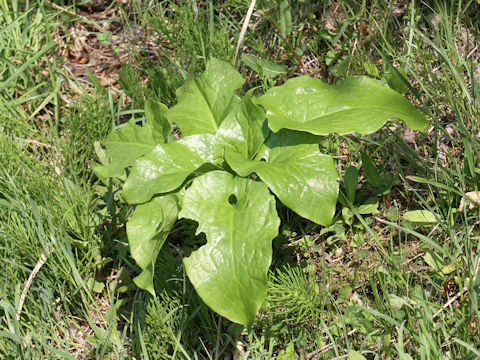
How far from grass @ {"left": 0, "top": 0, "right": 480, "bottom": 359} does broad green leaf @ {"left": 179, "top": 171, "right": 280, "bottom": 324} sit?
0.18 metres

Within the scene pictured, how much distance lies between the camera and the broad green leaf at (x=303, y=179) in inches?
82.1

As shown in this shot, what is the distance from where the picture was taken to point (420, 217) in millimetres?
2383

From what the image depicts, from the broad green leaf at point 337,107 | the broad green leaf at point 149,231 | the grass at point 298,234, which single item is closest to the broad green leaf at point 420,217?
the grass at point 298,234

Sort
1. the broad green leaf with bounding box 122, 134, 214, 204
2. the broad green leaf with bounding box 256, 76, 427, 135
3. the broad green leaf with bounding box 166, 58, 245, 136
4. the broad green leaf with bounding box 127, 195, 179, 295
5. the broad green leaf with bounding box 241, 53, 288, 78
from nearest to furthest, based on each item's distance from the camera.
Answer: the broad green leaf with bounding box 127, 195, 179, 295 < the broad green leaf with bounding box 256, 76, 427, 135 < the broad green leaf with bounding box 122, 134, 214, 204 < the broad green leaf with bounding box 166, 58, 245, 136 < the broad green leaf with bounding box 241, 53, 288, 78

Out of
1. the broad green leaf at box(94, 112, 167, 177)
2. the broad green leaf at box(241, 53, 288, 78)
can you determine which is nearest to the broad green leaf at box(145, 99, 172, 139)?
the broad green leaf at box(94, 112, 167, 177)

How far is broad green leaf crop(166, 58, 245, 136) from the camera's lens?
253 centimetres

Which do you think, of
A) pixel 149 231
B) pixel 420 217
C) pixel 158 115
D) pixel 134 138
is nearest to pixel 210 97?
pixel 158 115

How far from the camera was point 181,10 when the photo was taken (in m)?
3.22

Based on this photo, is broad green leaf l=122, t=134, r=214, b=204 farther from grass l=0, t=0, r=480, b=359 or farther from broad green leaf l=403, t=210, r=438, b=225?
broad green leaf l=403, t=210, r=438, b=225

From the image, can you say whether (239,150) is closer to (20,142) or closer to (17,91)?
(20,142)

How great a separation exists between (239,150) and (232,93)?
0.29 m

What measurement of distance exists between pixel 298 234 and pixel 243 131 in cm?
60

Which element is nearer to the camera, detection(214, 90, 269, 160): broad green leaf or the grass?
the grass

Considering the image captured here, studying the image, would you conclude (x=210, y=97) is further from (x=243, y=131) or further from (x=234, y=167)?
(x=234, y=167)
